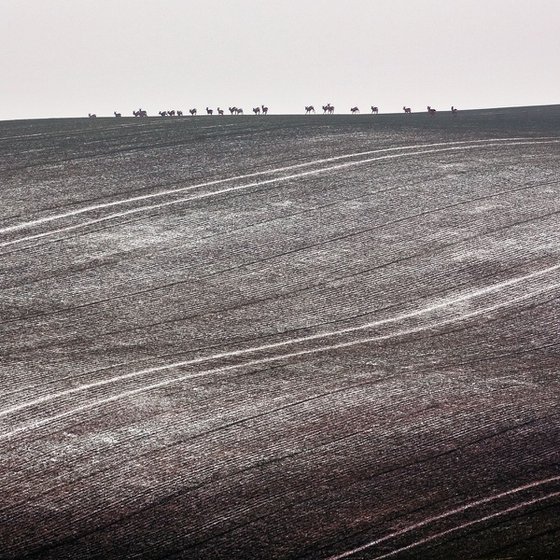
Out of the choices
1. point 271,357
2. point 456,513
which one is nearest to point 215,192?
point 271,357

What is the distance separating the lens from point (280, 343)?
115ft

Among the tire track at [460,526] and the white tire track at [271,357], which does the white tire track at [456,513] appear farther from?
the white tire track at [271,357]

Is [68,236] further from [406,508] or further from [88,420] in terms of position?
[406,508]

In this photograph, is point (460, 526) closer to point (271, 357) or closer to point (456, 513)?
point (456, 513)

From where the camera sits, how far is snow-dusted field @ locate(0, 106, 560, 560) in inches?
938

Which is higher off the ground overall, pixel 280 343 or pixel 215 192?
pixel 215 192

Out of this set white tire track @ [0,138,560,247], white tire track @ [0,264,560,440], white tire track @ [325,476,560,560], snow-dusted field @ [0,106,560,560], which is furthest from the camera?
white tire track @ [0,138,560,247]

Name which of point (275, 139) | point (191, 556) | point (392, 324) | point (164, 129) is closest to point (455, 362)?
point (392, 324)

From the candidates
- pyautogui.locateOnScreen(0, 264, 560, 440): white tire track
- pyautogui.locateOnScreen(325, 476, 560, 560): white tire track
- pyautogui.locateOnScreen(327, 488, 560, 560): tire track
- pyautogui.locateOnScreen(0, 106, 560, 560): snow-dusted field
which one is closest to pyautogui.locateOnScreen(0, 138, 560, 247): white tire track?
pyautogui.locateOnScreen(0, 106, 560, 560): snow-dusted field

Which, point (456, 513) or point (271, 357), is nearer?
point (456, 513)

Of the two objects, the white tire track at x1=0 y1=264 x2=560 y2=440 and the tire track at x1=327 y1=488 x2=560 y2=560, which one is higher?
the white tire track at x1=0 y1=264 x2=560 y2=440

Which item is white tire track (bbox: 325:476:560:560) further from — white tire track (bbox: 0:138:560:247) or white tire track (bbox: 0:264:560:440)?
white tire track (bbox: 0:138:560:247)

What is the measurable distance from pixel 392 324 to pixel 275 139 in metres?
24.1

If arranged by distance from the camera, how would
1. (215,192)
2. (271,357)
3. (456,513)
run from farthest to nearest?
(215,192), (271,357), (456,513)
